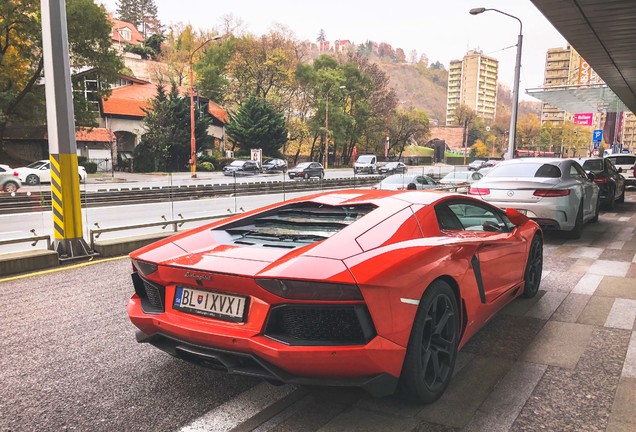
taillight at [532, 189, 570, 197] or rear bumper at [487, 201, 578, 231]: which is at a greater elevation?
taillight at [532, 189, 570, 197]

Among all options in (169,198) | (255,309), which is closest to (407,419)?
(255,309)

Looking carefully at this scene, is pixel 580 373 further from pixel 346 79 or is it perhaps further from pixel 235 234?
pixel 346 79

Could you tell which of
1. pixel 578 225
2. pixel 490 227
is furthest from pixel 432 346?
pixel 578 225

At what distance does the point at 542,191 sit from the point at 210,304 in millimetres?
7307

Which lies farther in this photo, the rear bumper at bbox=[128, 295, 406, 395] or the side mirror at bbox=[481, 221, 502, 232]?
the side mirror at bbox=[481, 221, 502, 232]

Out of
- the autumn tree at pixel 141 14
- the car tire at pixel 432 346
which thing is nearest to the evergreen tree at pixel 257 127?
the car tire at pixel 432 346

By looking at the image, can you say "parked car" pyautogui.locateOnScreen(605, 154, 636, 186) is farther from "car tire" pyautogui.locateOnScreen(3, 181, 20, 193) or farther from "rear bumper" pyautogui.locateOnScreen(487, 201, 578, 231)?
"car tire" pyautogui.locateOnScreen(3, 181, 20, 193)

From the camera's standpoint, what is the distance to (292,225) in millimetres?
3602

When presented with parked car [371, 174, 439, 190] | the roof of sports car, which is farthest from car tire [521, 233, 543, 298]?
parked car [371, 174, 439, 190]

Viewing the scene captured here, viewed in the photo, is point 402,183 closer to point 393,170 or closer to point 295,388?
point 393,170

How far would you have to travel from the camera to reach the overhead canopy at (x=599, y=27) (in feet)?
33.6

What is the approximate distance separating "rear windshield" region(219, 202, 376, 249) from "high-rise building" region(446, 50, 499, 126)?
190 meters

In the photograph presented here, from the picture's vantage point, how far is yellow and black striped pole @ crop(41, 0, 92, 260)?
22.6 feet

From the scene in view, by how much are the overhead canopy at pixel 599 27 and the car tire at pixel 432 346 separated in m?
9.11
